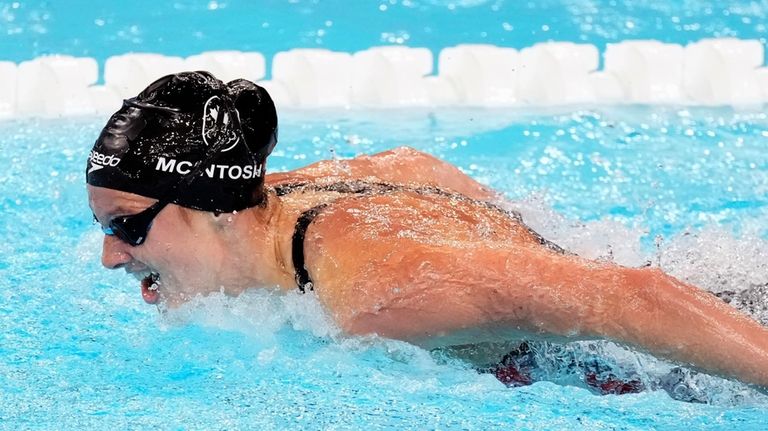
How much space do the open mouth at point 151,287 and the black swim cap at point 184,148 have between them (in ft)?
0.74

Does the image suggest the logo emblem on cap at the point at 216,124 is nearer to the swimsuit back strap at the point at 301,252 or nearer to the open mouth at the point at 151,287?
the swimsuit back strap at the point at 301,252

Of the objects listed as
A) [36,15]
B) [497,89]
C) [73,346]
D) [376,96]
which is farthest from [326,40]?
[73,346]

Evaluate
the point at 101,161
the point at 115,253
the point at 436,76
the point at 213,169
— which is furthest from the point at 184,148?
the point at 436,76

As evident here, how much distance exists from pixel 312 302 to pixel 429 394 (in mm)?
393

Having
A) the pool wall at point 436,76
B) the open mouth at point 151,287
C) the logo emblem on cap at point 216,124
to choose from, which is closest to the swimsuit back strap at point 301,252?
the logo emblem on cap at point 216,124

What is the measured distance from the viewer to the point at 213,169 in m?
2.39

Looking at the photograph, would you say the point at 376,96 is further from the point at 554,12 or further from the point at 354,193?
the point at 354,193

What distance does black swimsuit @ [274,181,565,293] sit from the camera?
239 cm

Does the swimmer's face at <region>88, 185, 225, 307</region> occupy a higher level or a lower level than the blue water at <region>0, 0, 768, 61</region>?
lower

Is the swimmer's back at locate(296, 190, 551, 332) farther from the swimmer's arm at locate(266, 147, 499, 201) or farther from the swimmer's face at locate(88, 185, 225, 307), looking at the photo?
the swimmer's arm at locate(266, 147, 499, 201)

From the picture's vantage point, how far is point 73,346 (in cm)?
295

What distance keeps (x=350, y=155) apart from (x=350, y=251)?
233 cm

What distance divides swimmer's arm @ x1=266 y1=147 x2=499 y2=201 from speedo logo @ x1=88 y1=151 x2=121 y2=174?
51 centimetres

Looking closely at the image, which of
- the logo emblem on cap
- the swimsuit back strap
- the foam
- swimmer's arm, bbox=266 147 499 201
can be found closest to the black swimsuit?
the swimsuit back strap
